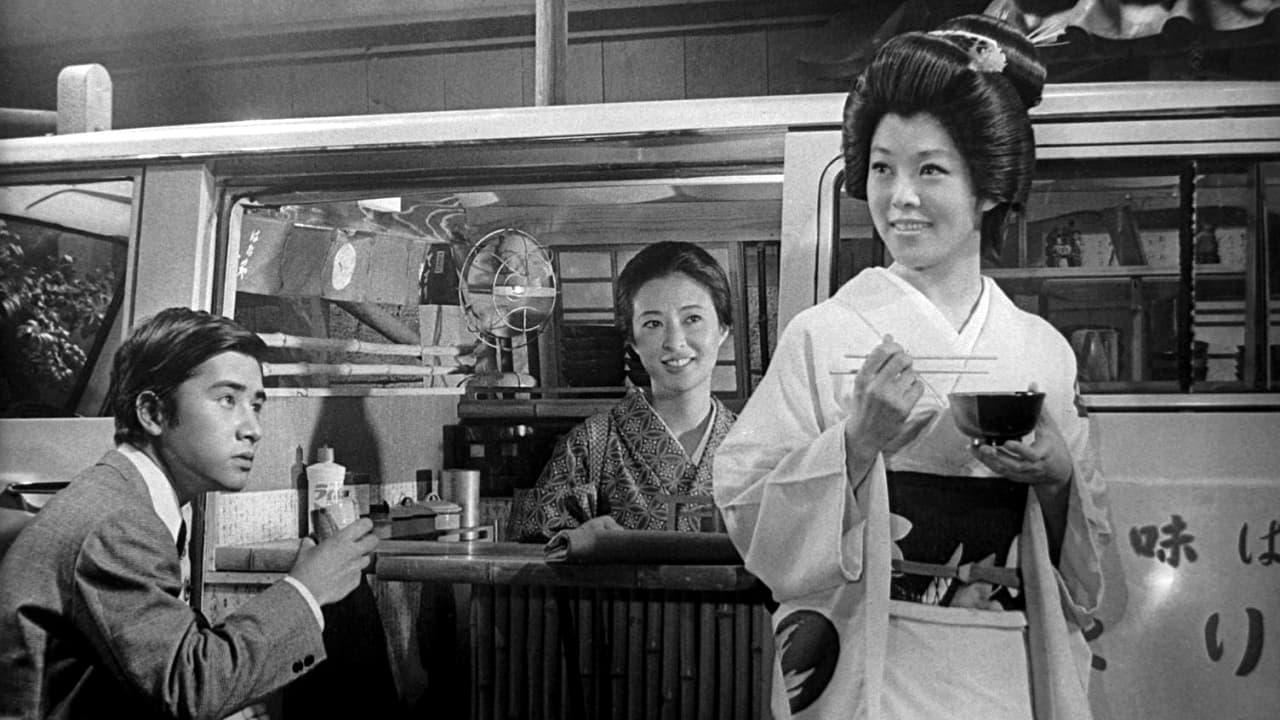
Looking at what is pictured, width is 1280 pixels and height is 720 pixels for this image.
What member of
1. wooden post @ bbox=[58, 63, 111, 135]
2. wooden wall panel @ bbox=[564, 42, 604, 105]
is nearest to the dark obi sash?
wooden post @ bbox=[58, 63, 111, 135]

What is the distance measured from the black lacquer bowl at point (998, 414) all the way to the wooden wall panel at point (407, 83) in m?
1.65

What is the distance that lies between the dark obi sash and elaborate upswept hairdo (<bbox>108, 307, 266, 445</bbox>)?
103 centimetres

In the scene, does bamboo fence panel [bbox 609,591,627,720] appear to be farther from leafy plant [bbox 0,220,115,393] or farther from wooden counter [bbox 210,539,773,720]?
leafy plant [bbox 0,220,115,393]

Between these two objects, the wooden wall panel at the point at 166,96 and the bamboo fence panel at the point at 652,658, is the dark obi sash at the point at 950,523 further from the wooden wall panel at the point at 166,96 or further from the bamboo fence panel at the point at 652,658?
the wooden wall panel at the point at 166,96

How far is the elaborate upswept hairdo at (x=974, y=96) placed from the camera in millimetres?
1528

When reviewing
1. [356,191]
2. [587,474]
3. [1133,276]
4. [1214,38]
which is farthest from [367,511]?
[1214,38]

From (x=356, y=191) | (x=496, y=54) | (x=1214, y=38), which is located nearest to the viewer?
(x=356, y=191)

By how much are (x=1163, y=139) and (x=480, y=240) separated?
3.36 feet

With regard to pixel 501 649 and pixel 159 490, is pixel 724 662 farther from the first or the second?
pixel 159 490

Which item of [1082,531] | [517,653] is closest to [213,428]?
[517,653]

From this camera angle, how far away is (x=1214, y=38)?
10.5 ft

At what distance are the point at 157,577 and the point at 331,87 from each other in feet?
5.07

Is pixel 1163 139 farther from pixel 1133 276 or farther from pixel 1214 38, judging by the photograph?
pixel 1214 38

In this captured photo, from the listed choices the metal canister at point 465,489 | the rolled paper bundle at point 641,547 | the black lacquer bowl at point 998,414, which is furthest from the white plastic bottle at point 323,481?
the black lacquer bowl at point 998,414
